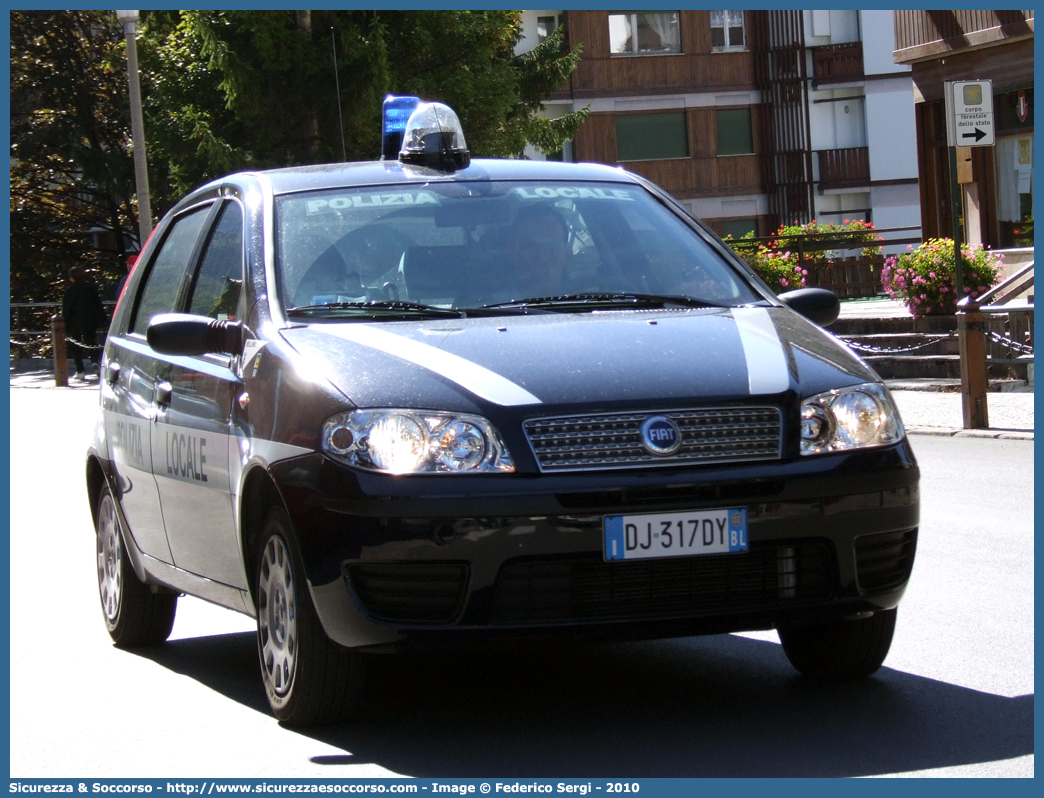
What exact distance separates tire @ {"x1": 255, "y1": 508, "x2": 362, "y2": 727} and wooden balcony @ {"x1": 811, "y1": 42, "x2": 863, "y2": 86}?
171 ft

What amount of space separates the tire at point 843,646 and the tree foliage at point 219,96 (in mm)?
27050

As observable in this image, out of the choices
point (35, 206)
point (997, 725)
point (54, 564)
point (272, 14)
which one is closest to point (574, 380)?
point (997, 725)

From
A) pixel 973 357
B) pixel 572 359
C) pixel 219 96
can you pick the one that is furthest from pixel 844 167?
pixel 572 359

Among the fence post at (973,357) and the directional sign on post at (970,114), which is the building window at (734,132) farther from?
the fence post at (973,357)

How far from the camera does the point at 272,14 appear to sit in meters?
34.9

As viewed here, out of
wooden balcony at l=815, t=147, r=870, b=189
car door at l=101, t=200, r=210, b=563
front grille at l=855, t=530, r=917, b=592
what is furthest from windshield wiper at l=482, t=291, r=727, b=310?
wooden balcony at l=815, t=147, r=870, b=189

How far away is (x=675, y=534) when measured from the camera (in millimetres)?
4805

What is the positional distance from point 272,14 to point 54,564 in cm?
2686

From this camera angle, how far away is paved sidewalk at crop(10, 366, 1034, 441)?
14.8 metres

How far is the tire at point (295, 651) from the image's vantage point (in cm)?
504

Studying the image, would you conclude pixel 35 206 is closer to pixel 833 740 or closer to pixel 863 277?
pixel 863 277

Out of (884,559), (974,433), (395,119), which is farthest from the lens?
(974,433)

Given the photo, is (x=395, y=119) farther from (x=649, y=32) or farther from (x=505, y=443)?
(x=649, y=32)

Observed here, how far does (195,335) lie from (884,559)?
2.20m
